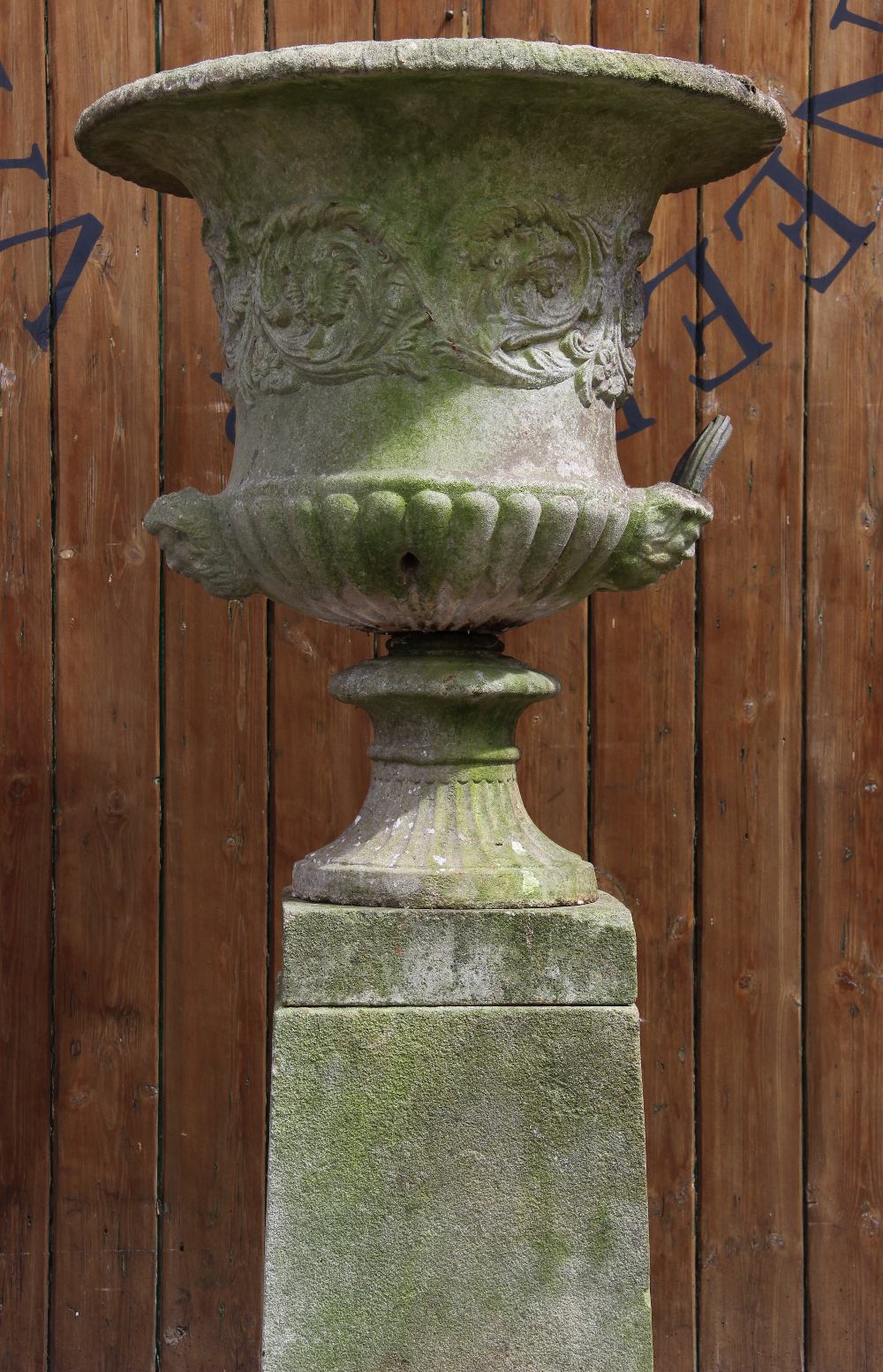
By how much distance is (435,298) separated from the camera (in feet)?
6.18

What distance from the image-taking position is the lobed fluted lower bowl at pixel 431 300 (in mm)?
1834

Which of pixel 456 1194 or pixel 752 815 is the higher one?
pixel 752 815

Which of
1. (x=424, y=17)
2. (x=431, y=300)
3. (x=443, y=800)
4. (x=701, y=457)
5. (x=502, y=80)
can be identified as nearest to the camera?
(x=502, y=80)

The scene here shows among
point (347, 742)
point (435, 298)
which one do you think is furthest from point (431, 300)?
point (347, 742)

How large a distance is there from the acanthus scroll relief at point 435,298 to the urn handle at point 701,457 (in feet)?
0.78

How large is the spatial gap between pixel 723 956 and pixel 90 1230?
124 cm

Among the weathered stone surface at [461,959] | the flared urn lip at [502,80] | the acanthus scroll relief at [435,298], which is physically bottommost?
the weathered stone surface at [461,959]

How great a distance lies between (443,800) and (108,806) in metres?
0.92

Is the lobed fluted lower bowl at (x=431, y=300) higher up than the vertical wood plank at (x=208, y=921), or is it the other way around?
the lobed fluted lower bowl at (x=431, y=300)

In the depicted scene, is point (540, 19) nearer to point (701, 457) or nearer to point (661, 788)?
point (701, 457)

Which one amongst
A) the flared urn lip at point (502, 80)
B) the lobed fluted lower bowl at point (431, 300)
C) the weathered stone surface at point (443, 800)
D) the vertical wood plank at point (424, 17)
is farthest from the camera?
the vertical wood plank at point (424, 17)

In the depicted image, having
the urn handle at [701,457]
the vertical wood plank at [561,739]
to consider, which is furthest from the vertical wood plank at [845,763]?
the urn handle at [701,457]

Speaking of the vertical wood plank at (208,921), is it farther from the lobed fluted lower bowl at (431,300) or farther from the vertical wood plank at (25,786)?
the lobed fluted lower bowl at (431,300)

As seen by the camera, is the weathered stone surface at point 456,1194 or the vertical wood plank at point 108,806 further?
the vertical wood plank at point 108,806
